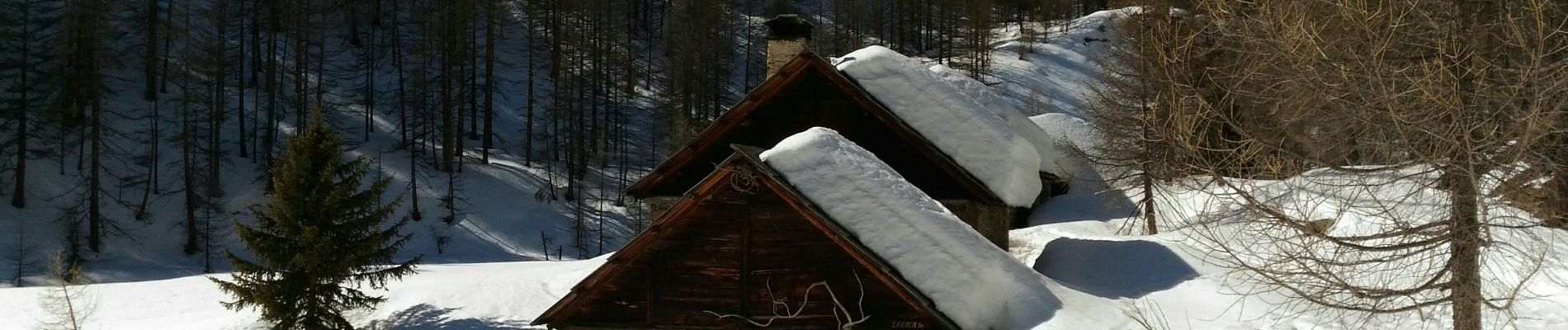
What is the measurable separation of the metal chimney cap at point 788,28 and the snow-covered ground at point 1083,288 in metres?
5.61

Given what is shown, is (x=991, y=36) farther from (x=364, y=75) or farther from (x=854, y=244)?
(x=854, y=244)

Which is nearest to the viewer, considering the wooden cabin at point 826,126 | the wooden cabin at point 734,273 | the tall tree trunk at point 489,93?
the wooden cabin at point 734,273

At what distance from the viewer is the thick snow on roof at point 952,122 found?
1756cm

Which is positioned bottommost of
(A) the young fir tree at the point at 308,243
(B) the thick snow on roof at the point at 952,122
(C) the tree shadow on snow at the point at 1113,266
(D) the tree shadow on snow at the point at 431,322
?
(D) the tree shadow on snow at the point at 431,322

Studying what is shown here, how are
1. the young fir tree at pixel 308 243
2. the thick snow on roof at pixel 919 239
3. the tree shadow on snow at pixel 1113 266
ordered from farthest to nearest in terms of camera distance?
the young fir tree at pixel 308 243, the tree shadow on snow at pixel 1113 266, the thick snow on roof at pixel 919 239

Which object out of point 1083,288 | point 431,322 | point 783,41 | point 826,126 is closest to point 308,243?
point 431,322

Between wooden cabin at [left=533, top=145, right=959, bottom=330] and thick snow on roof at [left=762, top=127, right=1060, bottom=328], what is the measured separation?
0.90 feet

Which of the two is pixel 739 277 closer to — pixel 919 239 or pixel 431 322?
pixel 919 239

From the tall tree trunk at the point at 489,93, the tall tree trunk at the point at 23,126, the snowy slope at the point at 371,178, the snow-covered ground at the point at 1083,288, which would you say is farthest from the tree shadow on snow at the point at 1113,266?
the tall tree trunk at the point at 23,126

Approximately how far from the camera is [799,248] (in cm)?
1301

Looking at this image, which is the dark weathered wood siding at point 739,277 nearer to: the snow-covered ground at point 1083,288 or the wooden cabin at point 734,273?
the wooden cabin at point 734,273

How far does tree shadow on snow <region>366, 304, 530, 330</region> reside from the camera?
21.0 m

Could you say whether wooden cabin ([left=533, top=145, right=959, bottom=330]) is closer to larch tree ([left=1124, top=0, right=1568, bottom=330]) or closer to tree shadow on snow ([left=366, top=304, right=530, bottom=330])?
larch tree ([left=1124, top=0, right=1568, bottom=330])

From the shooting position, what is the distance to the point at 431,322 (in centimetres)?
2156
